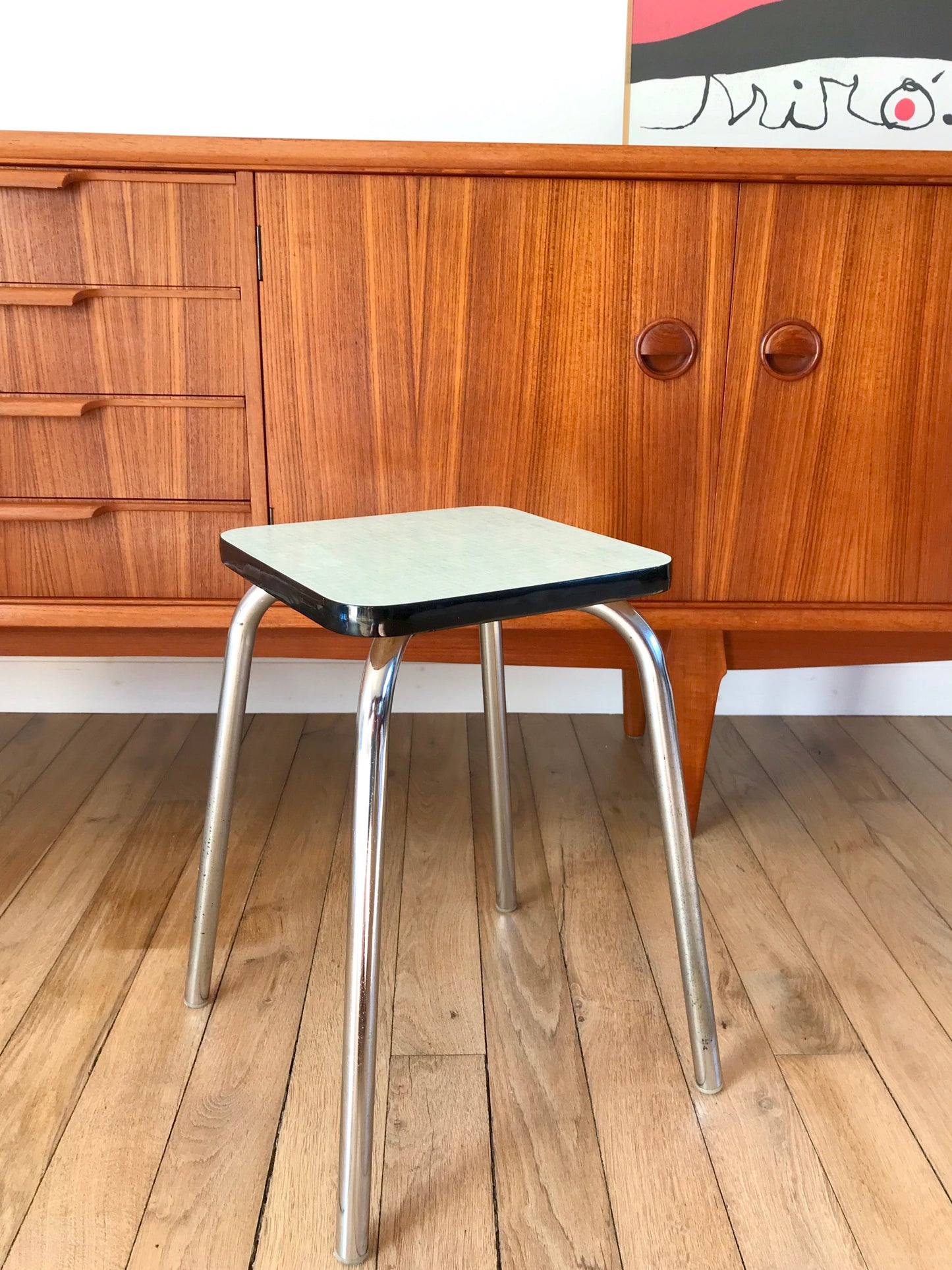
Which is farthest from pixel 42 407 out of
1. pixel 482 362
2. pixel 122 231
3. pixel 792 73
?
pixel 792 73

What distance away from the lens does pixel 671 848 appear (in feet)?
2.59

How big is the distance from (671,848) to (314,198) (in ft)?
2.48

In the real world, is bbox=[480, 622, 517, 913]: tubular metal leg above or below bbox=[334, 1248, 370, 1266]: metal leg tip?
above

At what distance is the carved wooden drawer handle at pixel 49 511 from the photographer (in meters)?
1.13

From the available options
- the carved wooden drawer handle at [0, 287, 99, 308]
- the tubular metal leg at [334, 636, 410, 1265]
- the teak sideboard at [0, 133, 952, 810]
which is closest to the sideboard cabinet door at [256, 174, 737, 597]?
the teak sideboard at [0, 133, 952, 810]

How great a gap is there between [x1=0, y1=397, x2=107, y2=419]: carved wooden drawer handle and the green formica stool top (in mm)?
378

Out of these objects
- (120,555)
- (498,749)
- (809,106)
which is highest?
(809,106)

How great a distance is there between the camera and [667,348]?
1103 millimetres

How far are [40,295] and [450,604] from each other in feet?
2.32

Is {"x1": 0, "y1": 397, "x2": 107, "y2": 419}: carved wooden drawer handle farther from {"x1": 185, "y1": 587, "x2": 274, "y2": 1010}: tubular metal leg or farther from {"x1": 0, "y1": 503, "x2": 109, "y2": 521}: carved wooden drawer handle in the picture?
{"x1": 185, "y1": 587, "x2": 274, "y2": 1010}: tubular metal leg

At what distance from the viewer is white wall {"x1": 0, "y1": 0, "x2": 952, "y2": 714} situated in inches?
58.2

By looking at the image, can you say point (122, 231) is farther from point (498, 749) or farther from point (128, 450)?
point (498, 749)

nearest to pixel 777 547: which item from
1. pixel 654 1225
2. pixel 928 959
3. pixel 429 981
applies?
pixel 928 959

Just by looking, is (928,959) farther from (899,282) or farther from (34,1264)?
(34,1264)
